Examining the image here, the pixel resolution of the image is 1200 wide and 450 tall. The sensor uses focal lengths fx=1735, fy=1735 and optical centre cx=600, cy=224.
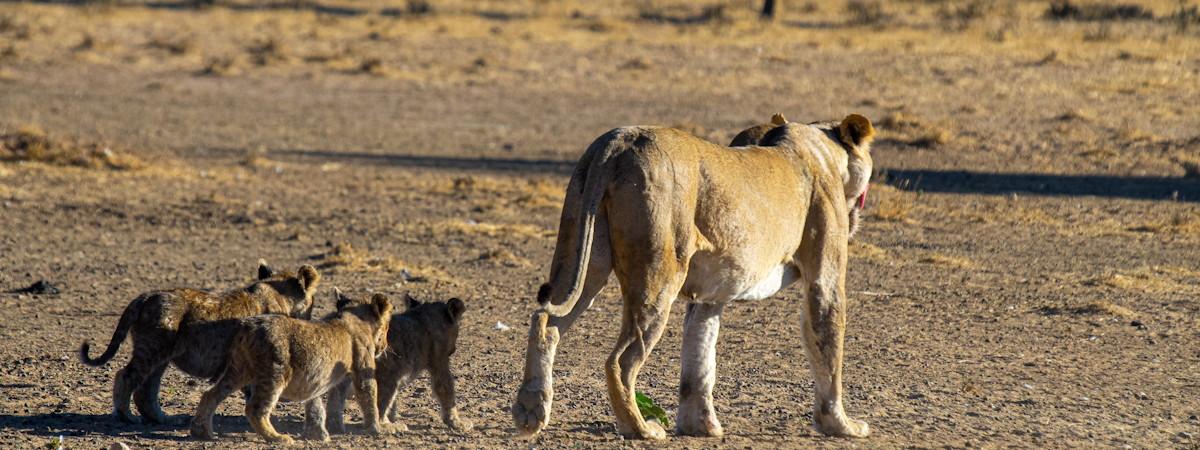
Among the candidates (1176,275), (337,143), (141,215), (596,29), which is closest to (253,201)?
(141,215)

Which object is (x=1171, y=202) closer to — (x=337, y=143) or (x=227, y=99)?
(x=337, y=143)

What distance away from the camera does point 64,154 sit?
707 inches

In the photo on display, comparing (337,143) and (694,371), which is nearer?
(694,371)

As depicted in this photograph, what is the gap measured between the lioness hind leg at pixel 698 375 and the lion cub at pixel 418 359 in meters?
0.99

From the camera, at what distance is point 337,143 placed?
20.8m

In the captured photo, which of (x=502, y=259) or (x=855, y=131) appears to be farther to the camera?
(x=502, y=259)

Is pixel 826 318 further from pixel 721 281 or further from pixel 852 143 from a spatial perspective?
pixel 852 143

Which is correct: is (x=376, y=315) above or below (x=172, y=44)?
above

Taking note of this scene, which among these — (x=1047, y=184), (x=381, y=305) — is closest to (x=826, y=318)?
(x=381, y=305)

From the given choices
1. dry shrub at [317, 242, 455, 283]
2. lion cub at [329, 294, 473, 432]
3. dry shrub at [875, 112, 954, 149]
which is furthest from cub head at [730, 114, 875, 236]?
dry shrub at [875, 112, 954, 149]

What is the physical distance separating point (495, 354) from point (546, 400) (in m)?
2.91

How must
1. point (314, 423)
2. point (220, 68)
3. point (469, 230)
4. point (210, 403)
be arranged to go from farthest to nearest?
point (220, 68), point (469, 230), point (314, 423), point (210, 403)

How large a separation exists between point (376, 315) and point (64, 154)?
447 inches

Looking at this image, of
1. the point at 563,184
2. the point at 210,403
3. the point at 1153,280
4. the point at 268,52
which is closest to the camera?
the point at 210,403
